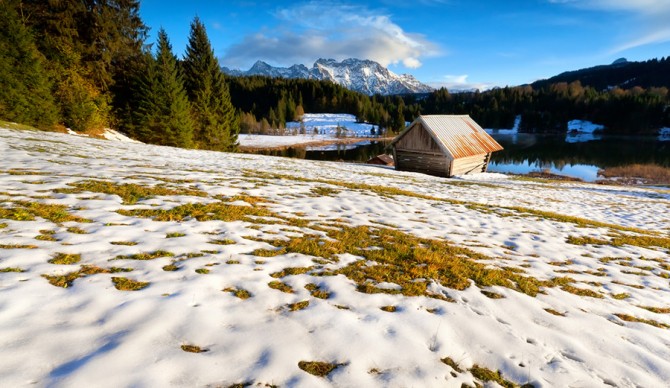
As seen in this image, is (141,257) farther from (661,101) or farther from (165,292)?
(661,101)

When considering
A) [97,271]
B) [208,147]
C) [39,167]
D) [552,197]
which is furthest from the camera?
[208,147]

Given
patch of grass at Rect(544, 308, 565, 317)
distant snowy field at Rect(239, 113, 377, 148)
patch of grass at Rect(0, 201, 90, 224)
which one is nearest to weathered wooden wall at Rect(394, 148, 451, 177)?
patch of grass at Rect(544, 308, 565, 317)

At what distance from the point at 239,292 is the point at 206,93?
1521 inches

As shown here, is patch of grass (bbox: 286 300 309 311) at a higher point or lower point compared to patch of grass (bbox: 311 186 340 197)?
lower

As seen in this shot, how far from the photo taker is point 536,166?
51.4 metres

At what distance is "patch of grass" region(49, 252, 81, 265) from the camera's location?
442cm

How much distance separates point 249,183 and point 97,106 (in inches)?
Result: 1095

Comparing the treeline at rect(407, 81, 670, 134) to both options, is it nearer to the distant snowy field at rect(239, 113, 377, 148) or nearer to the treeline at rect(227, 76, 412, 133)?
the treeline at rect(227, 76, 412, 133)

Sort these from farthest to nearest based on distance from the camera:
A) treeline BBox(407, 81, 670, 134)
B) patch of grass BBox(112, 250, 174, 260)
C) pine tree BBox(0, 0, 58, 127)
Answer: treeline BBox(407, 81, 670, 134) < pine tree BBox(0, 0, 58, 127) < patch of grass BBox(112, 250, 174, 260)

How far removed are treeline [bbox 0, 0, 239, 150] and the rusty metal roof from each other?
77.9 feet

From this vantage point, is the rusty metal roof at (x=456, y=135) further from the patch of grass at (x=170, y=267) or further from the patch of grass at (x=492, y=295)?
the patch of grass at (x=170, y=267)

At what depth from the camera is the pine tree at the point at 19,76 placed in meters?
22.1

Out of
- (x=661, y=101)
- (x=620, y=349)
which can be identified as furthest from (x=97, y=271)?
(x=661, y=101)

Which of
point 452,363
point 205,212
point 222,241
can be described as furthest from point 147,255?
point 452,363
